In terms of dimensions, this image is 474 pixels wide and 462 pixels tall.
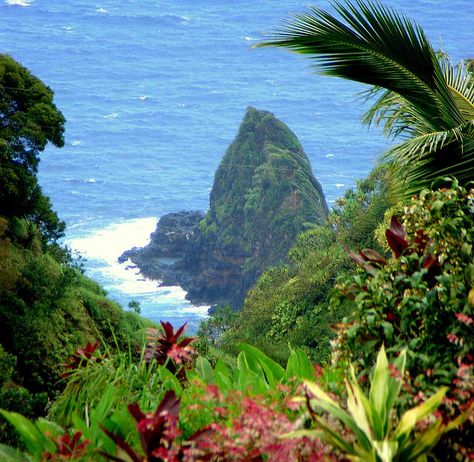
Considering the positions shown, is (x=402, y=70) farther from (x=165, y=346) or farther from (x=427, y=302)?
(x=427, y=302)

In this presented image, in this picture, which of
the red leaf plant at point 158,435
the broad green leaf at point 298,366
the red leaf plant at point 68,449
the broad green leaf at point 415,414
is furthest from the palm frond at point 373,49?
the broad green leaf at point 415,414

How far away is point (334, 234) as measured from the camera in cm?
3991

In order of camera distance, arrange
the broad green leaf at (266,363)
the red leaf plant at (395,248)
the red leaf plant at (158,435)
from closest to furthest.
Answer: the red leaf plant at (158,435), the red leaf plant at (395,248), the broad green leaf at (266,363)

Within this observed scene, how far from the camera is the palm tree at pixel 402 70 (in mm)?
6617

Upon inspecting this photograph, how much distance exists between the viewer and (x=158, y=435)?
4.29 m

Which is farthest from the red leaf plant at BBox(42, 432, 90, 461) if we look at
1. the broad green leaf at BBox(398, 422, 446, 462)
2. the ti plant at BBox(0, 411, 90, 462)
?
the broad green leaf at BBox(398, 422, 446, 462)

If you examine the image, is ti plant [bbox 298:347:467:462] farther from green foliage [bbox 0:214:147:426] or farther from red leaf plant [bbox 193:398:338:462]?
green foliage [bbox 0:214:147:426]

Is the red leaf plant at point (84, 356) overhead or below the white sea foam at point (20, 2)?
below

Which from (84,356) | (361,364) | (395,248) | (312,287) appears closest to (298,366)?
(395,248)

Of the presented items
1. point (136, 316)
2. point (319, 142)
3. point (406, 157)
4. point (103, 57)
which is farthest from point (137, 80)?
point (406, 157)

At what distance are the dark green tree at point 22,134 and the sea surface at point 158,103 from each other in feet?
177

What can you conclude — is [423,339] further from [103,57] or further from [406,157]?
[103,57]

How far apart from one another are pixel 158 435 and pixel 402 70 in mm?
3626

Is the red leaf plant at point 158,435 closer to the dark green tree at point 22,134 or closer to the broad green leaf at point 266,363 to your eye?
the broad green leaf at point 266,363
